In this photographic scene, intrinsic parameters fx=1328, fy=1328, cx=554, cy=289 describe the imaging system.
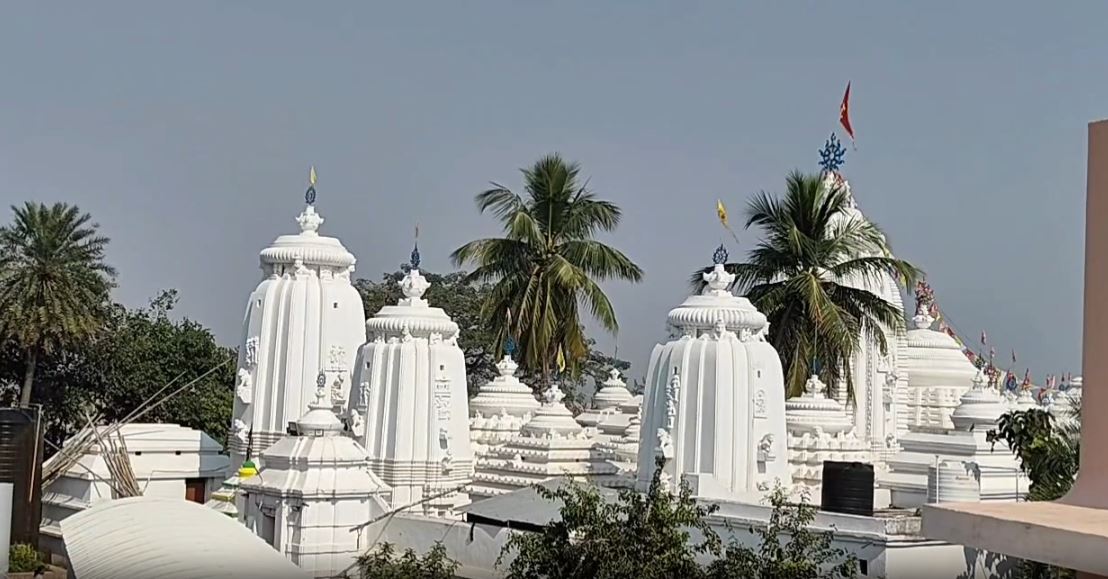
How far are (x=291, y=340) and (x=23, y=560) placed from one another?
7602 mm

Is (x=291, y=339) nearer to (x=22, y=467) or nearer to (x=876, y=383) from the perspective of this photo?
(x=22, y=467)

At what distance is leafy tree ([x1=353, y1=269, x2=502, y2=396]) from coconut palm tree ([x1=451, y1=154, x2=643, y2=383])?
16.9 metres

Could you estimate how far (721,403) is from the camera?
920 inches

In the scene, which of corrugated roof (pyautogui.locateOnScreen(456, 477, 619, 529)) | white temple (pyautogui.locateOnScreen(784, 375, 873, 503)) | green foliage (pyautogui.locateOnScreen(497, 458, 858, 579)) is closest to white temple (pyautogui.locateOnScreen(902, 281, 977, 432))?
white temple (pyautogui.locateOnScreen(784, 375, 873, 503))

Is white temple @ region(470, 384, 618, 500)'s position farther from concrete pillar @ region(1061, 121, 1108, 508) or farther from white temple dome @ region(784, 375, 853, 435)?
concrete pillar @ region(1061, 121, 1108, 508)

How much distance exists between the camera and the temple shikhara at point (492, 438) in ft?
75.5

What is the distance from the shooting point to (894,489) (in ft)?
87.0

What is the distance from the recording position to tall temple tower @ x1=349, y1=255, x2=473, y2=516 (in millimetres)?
28562

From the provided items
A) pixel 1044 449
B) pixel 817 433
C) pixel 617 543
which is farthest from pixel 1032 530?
pixel 817 433

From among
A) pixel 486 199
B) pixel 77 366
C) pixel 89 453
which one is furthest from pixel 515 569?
pixel 77 366

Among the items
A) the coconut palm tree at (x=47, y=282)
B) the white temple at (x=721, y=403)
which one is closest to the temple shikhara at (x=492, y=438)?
the white temple at (x=721, y=403)

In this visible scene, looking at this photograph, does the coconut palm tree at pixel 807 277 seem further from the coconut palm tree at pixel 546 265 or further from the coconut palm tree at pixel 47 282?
the coconut palm tree at pixel 47 282

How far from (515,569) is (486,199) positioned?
2251 centimetres

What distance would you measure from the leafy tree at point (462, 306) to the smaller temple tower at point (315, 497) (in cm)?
2821
